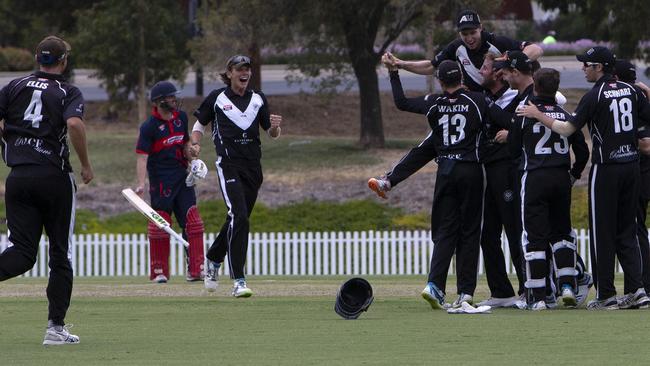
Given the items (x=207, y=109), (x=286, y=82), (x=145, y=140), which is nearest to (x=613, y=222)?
(x=207, y=109)

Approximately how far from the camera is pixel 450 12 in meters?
32.6

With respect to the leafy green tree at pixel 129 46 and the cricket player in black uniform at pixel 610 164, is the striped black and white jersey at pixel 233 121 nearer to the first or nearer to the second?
the cricket player in black uniform at pixel 610 164

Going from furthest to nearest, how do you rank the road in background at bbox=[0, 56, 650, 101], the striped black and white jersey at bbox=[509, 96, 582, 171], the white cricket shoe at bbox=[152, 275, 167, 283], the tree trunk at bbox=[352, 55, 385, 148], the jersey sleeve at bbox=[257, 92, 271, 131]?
the road in background at bbox=[0, 56, 650, 101], the tree trunk at bbox=[352, 55, 385, 148], the white cricket shoe at bbox=[152, 275, 167, 283], the jersey sleeve at bbox=[257, 92, 271, 131], the striped black and white jersey at bbox=[509, 96, 582, 171]

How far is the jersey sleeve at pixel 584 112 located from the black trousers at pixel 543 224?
0.43m

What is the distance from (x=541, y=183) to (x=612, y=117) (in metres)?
0.76

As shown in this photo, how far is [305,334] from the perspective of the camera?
999 centimetres

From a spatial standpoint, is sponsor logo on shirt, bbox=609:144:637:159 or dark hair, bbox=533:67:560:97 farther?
sponsor logo on shirt, bbox=609:144:637:159

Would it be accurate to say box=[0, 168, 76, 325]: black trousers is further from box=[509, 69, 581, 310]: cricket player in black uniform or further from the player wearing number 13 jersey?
box=[509, 69, 581, 310]: cricket player in black uniform

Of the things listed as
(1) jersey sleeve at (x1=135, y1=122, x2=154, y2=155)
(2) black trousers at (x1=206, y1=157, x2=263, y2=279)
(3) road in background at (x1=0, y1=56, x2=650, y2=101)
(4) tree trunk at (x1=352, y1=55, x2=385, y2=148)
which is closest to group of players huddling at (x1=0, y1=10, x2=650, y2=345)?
(2) black trousers at (x1=206, y1=157, x2=263, y2=279)

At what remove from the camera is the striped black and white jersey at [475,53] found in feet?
41.4

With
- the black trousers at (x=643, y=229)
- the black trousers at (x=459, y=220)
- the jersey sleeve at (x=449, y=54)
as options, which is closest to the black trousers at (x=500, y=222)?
the black trousers at (x=459, y=220)

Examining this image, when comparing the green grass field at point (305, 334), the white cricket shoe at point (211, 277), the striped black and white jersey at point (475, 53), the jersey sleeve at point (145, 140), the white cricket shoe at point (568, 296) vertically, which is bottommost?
the green grass field at point (305, 334)

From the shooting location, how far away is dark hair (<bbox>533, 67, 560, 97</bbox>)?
1161 centimetres

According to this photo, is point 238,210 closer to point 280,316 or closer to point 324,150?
point 280,316
